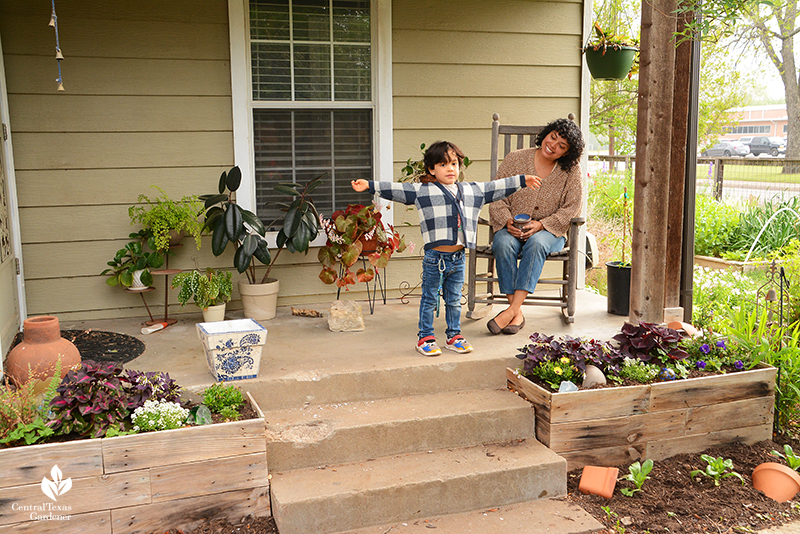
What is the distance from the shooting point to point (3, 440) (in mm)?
2152

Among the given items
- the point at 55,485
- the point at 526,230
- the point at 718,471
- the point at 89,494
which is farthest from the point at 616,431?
the point at 55,485

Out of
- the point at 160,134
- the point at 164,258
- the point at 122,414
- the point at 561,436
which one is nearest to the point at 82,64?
the point at 160,134

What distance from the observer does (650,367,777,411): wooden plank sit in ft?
9.23

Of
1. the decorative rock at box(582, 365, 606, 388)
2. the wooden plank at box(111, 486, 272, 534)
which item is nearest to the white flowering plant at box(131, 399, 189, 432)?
the wooden plank at box(111, 486, 272, 534)

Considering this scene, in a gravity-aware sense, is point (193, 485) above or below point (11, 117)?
below

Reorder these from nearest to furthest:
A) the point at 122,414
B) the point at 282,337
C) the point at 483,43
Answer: the point at 122,414, the point at 282,337, the point at 483,43

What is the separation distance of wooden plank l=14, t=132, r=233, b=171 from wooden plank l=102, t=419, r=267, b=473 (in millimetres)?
2053

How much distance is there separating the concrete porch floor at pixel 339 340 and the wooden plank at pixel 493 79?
1415mm

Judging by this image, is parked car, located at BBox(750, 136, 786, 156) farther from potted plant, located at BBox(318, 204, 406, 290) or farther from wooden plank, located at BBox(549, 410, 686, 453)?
wooden plank, located at BBox(549, 410, 686, 453)

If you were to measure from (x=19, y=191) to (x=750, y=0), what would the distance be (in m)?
3.69

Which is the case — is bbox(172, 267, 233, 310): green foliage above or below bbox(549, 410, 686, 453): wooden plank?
above

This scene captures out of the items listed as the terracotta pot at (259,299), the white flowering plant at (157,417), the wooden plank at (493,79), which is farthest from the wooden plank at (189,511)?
the wooden plank at (493,79)

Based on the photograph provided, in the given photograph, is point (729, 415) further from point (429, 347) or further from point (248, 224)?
point (248, 224)

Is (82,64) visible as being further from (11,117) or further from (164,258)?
(164,258)
